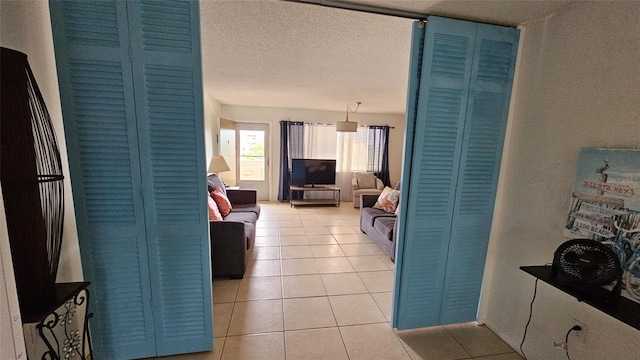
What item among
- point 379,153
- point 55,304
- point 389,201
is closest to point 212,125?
point 389,201

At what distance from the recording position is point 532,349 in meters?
1.68

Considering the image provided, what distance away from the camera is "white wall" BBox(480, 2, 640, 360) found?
1243 millimetres

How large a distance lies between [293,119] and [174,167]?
15.8ft

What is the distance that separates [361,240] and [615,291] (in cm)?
286

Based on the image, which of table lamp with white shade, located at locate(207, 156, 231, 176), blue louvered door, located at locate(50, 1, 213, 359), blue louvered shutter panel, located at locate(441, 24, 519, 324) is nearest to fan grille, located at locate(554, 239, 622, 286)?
blue louvered shutter panel, located at locate(441, 24, 519, 324)

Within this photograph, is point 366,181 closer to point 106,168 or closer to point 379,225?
point 379,225

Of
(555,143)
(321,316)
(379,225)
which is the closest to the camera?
(555,143)

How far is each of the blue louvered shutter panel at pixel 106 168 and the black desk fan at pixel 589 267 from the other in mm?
2310

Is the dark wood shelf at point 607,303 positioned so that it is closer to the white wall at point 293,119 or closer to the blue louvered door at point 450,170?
the blue louvered door at point 450,170

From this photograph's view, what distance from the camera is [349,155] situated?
641 cm


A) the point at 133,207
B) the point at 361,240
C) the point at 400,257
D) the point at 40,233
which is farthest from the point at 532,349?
the point at 40,233

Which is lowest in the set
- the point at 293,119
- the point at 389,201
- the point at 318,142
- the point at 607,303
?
the point at 389,201

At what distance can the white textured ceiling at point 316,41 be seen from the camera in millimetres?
1580

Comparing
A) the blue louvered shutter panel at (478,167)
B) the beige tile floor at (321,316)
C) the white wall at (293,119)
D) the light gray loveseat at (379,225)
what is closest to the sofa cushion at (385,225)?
the light gray loveseat at (379,225)
